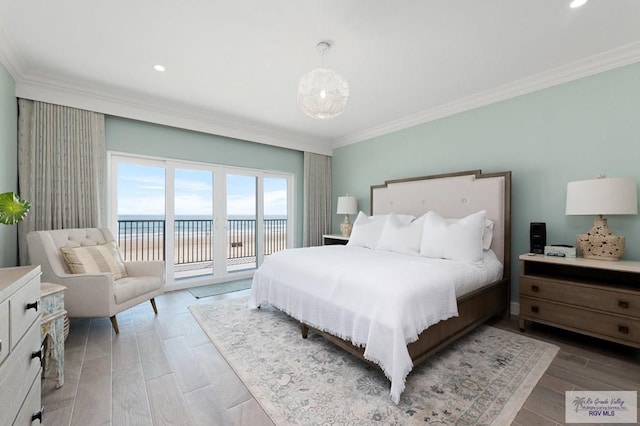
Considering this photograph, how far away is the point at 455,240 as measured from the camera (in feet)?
8.62

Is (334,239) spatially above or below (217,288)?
above

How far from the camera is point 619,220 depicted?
2.44 metres

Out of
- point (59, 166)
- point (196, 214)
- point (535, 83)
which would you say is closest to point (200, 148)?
point (196, 214)

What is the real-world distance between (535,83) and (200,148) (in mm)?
4437

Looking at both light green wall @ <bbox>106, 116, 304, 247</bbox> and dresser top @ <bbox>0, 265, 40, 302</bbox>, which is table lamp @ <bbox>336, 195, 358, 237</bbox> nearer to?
light green wall @ <bbox>106, 116, 304, 247</bbox>

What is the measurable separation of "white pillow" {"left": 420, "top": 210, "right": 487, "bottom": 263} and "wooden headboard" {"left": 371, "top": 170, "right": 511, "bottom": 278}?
418mm

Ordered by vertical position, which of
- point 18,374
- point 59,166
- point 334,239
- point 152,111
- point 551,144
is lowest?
point 18,374

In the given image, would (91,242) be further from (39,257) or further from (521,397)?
(521,397)

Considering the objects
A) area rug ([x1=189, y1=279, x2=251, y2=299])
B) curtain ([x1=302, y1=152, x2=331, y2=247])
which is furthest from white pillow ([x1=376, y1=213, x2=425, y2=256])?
area rug ([x1=189, y1=279, x2=251, y2=299])

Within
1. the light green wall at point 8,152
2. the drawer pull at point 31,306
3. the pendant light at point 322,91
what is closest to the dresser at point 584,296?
the pendant light at point 322,91

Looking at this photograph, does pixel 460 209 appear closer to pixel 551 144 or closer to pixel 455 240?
pixel 455 240

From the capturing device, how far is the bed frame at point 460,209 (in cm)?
200

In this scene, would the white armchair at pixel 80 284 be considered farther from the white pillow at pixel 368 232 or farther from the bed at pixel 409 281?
the white pillow at pixel 368 232

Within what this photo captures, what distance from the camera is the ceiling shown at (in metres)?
1.93
